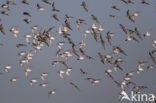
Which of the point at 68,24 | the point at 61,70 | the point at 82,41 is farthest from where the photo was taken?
the point at 61,70

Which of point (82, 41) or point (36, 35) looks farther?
point (82, 41)

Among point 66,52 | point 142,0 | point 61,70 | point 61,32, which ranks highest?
point 142,0

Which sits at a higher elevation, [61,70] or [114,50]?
[114,50]

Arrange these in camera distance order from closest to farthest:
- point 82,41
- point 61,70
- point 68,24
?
point 68,24, point 82,41, point 61,70

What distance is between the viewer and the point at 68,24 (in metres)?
27.7

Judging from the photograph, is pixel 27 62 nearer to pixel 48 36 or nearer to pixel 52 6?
pixel 48 36

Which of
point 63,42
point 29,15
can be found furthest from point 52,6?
point 63,42

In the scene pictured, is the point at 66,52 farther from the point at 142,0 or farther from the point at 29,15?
the point at 142,0

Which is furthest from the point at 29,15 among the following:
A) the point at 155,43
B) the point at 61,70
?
the point at 155,43

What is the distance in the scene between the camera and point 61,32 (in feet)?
95.5

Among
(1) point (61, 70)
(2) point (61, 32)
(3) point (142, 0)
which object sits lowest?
(1) point (61, 70)

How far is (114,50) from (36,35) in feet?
21.1

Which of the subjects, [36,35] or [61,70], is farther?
[61,70]

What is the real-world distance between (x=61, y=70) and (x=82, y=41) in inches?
163
